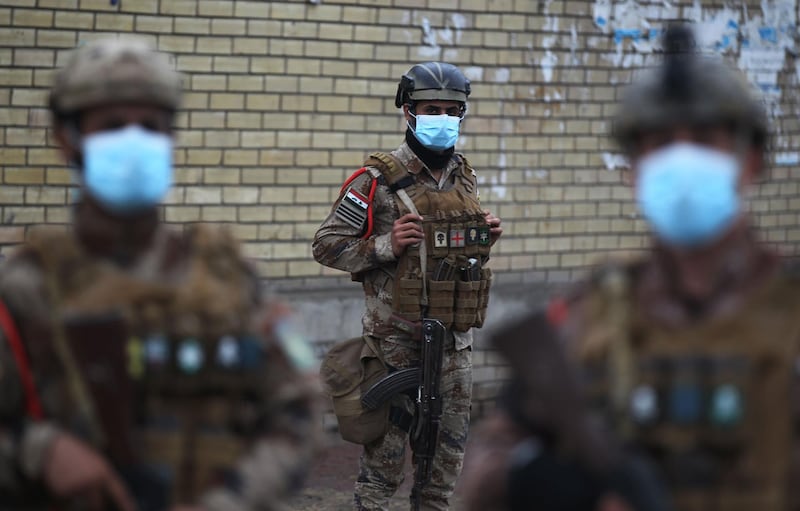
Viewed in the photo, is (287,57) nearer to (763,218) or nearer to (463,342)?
(463,342)

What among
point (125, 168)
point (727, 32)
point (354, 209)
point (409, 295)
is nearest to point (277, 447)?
point (125, 168)

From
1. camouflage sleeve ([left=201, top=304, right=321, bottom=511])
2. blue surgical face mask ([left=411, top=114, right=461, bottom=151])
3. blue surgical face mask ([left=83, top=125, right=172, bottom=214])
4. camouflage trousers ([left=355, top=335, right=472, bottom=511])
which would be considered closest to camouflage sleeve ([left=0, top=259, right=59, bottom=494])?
blue surgical face mask ([left=83, top=125, right=172, bottom=214])

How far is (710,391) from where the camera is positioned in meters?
2.73

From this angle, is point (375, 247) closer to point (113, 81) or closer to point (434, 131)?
point (434, 131)

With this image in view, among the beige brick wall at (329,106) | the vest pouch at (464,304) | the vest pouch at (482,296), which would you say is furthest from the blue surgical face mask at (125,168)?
the beige brick wall at (329,106)

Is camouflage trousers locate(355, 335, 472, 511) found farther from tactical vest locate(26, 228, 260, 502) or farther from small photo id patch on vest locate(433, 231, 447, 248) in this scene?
tactical vest locate(26, 228, 260, 502)

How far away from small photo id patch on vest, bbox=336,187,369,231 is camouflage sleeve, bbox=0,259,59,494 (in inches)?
136

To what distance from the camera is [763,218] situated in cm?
1121

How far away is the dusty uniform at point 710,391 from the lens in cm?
274

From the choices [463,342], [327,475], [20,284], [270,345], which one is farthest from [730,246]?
[327,475]

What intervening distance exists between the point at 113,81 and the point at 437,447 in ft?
12.6

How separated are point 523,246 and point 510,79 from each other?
1186 millimetres

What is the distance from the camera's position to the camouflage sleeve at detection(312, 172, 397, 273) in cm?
646

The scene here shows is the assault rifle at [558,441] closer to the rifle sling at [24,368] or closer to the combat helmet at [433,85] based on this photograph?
the rifle sling at [24,368]
